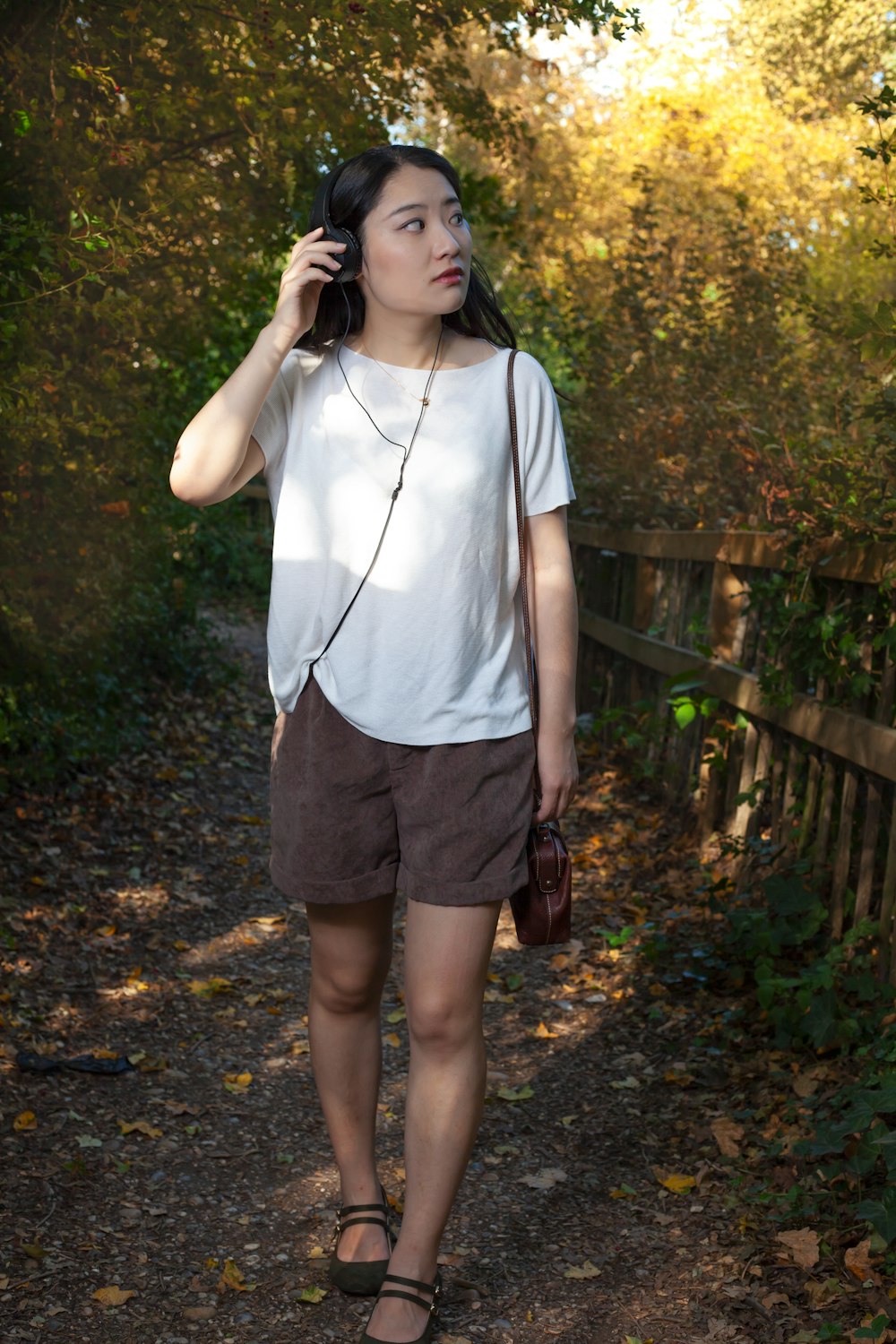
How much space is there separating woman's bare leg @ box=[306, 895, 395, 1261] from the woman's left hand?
394 mm

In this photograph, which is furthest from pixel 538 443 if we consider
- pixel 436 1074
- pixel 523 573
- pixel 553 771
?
pixel 436 1074

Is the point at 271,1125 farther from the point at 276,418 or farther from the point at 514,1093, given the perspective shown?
the point at 276,418

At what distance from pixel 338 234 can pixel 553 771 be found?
1085 millimetres

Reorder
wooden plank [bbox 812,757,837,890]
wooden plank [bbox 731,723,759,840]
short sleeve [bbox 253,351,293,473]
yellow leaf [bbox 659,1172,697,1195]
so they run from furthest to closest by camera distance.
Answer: wooden plank [bbox 731,723,759,840] < wooden plank [bbox 812,757,837,890] < yellow leaf [bbox 659,1172,697,1195] < short sleeve [bbox 253,351,293,473]

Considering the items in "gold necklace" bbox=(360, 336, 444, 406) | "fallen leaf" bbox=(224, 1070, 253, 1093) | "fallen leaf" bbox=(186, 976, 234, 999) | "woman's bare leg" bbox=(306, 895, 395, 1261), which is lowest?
"fallen leaf" bbox=(224, 1070, 253, 1093)

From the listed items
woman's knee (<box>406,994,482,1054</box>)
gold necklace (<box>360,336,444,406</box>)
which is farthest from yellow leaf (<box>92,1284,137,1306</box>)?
gold necklace (<box>360,336,444,406</box>)

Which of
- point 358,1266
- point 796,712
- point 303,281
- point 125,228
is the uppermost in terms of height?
point 125,228

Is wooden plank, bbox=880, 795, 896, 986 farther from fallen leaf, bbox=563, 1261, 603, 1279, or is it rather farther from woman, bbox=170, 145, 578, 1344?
woman, bbox=170, 145, 578, 1344

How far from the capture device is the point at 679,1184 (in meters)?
3.31

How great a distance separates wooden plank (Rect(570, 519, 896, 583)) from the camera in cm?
378

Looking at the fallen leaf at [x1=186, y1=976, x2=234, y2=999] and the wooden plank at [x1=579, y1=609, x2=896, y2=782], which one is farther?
the fallen leaf at [x1=186, y1=976, x2=234, y2=999]

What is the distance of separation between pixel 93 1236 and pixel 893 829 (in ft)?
7.45

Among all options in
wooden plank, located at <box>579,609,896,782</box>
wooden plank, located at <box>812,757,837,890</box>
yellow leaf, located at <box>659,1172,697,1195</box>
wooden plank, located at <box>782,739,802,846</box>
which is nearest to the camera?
yellow leaf, located at <box>659,1172,697,1195</box>

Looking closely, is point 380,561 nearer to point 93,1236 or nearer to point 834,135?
point 93,1236
